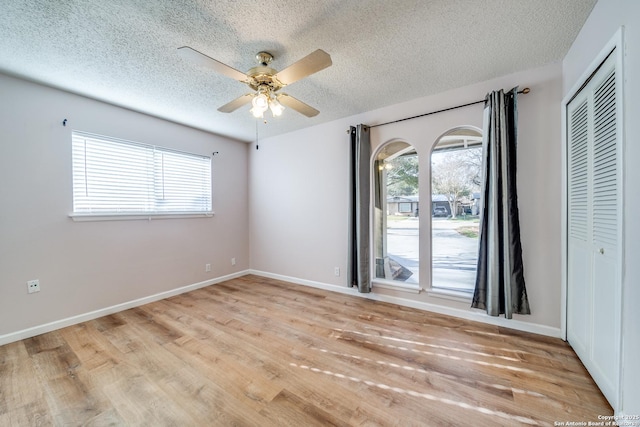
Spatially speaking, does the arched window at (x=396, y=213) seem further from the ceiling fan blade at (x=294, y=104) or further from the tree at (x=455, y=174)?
the ceiling fan blade at (x=294, y=104)

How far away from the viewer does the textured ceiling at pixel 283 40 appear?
1.52m

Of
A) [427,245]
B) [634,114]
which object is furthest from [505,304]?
[634,114]

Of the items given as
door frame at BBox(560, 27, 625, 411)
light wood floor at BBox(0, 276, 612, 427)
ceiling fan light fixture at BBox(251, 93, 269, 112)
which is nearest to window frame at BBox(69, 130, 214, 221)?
light wood floor at BBox(0, 276, 612, 427)

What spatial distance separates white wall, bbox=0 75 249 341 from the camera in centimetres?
222

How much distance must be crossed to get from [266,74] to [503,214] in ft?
8.14

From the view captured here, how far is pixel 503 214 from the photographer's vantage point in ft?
Answer: 7.32

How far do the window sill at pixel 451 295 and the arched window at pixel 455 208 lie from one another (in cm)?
3

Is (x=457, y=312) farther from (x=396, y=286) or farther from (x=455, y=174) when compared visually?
(x=455, y=174)

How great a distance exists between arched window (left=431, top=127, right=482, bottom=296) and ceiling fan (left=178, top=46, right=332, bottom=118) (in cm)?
169

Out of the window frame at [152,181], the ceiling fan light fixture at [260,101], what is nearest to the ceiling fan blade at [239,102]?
the ceiling fan light fixture at [260,101]

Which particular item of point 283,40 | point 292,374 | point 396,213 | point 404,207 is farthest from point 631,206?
point 283,40

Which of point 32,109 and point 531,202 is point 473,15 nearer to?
point 531,202

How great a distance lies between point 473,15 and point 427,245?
2150 millimetres

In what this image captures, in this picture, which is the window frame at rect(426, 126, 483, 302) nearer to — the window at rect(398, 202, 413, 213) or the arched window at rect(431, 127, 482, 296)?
the arched window at rect(431, 127, 482, 296)
